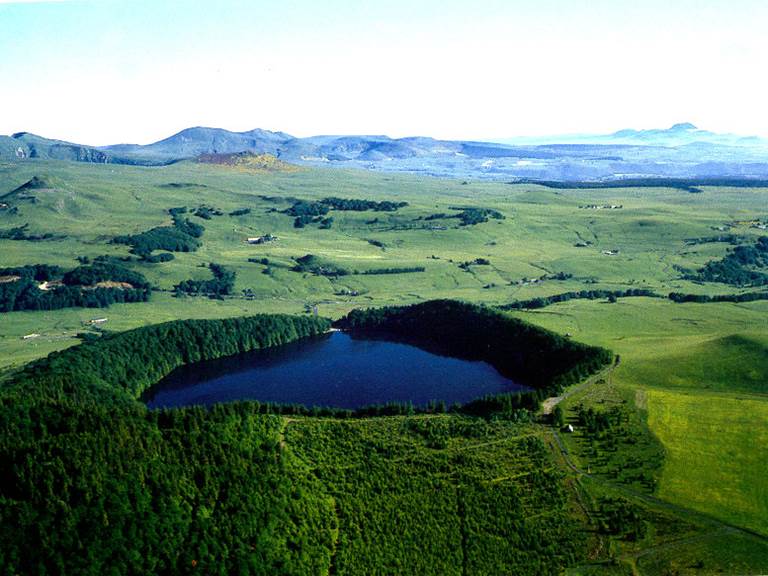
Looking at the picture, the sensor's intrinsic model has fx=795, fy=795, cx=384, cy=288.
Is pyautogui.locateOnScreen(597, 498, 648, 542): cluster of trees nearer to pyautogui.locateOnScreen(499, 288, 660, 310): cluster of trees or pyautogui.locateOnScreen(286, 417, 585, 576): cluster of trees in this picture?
pyautogui.locateOnScreen(286, 417, 585, 576): cluster of trees

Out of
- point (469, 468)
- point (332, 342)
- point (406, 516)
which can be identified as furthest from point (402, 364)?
point (406, 516)

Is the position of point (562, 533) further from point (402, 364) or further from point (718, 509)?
point (402, 364)

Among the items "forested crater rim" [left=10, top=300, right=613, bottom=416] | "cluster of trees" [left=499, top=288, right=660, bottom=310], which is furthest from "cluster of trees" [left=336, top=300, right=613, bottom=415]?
"cluster of trees" [left=499, top=288, right=660, bottom=310]

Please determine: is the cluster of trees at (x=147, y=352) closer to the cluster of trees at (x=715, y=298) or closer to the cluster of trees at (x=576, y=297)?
the cluster of trees at (x=576, y=297)

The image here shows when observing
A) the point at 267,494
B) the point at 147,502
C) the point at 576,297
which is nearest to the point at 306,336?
the point at 576,297

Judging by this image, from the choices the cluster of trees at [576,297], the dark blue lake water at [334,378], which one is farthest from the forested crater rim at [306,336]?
the cluster of trees at [576,297]
